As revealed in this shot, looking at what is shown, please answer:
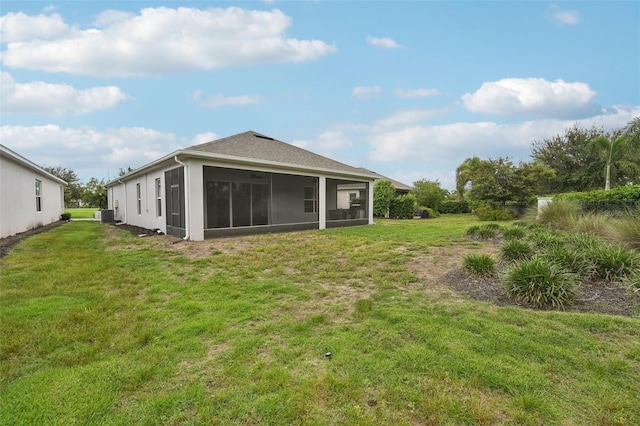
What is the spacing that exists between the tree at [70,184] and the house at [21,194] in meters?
26.8

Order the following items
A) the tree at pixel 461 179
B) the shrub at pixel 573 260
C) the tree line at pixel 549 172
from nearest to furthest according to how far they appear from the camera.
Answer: the shrub at pixel 573 260
the tree line at pixel 549 172
the tree at pixel 461 179

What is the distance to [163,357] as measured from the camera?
278 centimetres

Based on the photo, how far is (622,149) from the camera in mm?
20188

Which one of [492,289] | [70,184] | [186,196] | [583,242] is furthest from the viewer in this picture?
[70,184]

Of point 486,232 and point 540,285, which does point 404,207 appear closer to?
point 486,232

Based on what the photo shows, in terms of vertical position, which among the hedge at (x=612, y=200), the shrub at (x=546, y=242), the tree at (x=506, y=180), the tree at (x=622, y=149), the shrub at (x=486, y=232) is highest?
the tree at (x=622, y=149)

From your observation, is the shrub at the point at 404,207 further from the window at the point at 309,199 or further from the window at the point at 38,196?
the window at the point at 38,196

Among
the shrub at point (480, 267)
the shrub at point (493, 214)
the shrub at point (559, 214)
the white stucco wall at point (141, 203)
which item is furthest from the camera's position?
the shrub at point (493, 214)

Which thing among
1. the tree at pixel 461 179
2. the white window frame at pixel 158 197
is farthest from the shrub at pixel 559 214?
the tree at pixel 461 179

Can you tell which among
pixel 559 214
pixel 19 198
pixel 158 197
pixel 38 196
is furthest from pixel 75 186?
pixel 559 214

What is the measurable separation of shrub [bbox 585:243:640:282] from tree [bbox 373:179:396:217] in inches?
686

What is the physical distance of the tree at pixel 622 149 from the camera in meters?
18.0

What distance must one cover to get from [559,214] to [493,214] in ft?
32.0

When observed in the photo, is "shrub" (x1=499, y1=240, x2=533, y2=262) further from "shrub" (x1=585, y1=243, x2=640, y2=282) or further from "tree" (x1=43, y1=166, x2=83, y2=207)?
"tree" (x1=43, y1=166, x2=83, y2=207)
